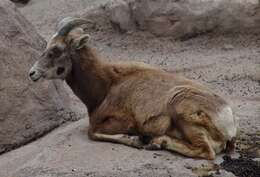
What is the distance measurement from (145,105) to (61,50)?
140cm

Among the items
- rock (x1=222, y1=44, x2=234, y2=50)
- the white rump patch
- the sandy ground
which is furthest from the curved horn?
rock (x1=222, y1=44, x2=234, y2=50)

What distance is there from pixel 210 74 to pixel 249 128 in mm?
3334

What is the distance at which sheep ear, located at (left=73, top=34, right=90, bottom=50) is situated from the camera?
9109 millimetres

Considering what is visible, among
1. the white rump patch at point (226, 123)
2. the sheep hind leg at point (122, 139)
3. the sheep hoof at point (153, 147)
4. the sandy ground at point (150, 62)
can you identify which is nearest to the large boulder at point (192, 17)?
the sandy ground at point (150, 62)

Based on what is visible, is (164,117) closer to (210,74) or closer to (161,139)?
(161,139)

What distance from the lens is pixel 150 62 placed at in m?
13.6

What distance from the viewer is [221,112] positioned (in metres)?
8.40

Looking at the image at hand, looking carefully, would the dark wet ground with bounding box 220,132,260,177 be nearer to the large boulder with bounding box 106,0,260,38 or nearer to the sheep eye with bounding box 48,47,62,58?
the sheep eye with bounding box 48,47,62,58

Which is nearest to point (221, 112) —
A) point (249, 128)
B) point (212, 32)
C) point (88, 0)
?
point (249, 128)

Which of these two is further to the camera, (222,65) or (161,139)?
(222,65)

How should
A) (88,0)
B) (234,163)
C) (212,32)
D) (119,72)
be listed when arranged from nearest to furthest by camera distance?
(234,163) → (119,72) → (212,32) → (88,0)

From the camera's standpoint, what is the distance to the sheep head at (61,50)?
9141mm

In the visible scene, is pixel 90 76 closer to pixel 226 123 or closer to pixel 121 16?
pixel 226 123

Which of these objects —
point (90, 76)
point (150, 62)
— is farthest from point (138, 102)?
point (150, 62)
